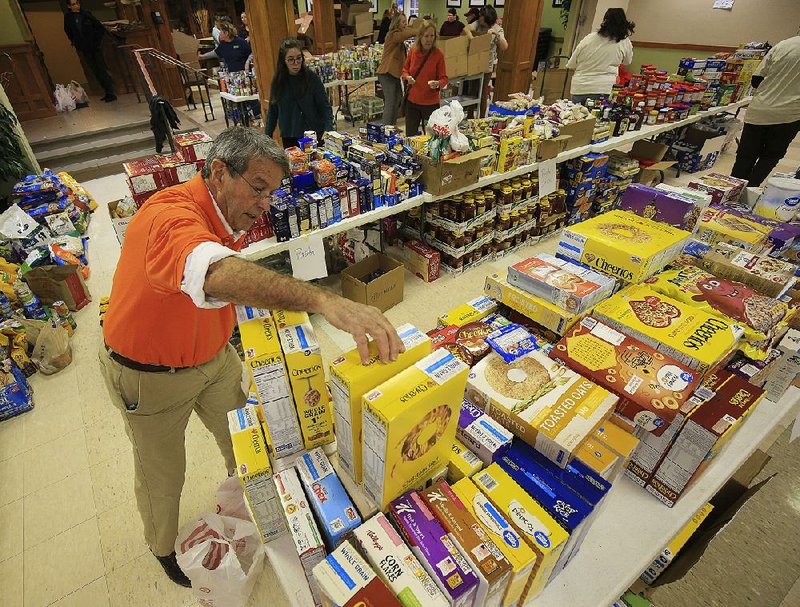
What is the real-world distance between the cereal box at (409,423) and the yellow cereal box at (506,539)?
0.42 ft

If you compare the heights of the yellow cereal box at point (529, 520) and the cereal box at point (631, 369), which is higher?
the cereal box at point (631, 369)

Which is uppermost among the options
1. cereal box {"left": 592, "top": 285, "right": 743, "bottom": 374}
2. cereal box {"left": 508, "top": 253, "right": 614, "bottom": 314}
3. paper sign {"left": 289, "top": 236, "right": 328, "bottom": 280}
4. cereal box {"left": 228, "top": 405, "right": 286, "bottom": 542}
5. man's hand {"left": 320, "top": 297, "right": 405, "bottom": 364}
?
man's hand {"left": 320, "top": 297, "right": 405, "bottom": 364}

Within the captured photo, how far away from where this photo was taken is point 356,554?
96cm

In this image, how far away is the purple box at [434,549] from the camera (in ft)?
2.97

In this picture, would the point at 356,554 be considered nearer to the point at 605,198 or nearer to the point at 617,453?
the point at 617,453

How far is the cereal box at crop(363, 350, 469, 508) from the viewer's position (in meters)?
0.95

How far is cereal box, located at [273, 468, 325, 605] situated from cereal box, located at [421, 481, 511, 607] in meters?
0.29

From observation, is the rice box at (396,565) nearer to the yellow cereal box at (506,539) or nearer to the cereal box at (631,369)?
the yellow cereal box at (506,539)

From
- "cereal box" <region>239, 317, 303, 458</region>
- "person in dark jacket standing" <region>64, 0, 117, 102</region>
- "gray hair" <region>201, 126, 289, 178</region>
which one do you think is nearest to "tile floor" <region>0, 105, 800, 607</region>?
"cereal box" <region>239, 317, 303, 458</region>

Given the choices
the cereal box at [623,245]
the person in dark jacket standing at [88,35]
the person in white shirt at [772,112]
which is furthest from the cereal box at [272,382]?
the person in dark jacket standing at [88,35]

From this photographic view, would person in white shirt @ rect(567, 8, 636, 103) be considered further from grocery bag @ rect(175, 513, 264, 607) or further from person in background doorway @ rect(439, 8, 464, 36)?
grocery bag @ rect(175, 513, 264, 607)

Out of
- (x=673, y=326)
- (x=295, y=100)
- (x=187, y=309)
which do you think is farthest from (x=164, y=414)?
(x=295, y=100)

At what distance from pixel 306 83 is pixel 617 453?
4.26 m

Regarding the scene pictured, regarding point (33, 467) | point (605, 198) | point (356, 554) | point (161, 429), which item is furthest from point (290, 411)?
point (605, 198)
